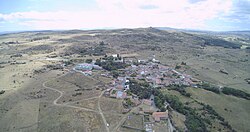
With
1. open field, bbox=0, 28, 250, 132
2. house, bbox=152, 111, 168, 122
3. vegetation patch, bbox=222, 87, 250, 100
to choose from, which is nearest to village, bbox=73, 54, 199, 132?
house, bbox=152, 111, 168, 122

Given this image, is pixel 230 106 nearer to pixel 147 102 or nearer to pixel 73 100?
pixel 147 102

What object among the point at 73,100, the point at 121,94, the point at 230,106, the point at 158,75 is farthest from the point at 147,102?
the point at 158,75

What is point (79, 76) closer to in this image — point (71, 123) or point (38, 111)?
point (38, 111)

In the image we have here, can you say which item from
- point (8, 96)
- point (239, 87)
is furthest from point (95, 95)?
point (239, 87)

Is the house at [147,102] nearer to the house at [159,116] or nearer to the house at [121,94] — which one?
the house at [121,94]

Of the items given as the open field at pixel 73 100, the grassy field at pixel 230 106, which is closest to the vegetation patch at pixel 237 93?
the grassy field at pixel 230 106

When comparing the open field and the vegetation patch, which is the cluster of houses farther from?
the vegetation patch

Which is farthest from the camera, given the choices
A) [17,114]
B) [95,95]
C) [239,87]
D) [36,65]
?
[36,65]

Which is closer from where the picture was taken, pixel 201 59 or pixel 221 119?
pixel 221 119

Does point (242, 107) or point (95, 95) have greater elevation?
point (95, 95)
